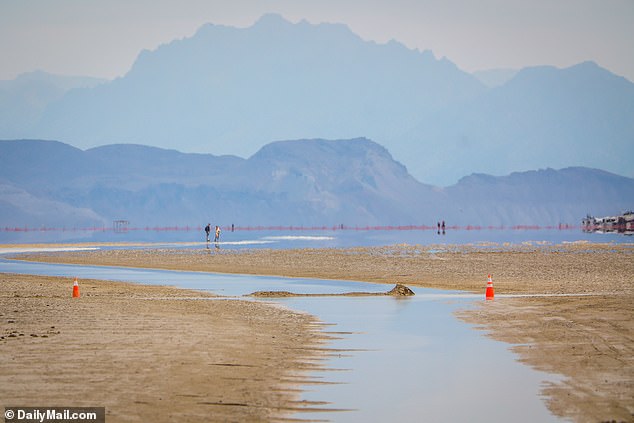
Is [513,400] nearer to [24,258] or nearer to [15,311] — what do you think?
[15,311]

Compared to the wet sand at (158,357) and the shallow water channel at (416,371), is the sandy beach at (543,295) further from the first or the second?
the wet sand at (158,357)

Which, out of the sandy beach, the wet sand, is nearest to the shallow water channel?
the sandy beach

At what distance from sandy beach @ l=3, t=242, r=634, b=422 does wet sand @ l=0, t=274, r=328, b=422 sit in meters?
4.80

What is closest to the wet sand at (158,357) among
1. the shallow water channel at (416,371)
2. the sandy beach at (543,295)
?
the shallow water channel at (416,371)

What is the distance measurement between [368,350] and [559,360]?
453cm

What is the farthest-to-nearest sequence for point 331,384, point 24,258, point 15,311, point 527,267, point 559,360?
point 24,258, point 527,267, point 15,311, point 559,360, point 331,384

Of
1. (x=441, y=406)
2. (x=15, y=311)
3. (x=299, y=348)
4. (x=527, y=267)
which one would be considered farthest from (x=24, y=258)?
(x=441, y=406)

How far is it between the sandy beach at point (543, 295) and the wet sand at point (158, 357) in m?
4.80

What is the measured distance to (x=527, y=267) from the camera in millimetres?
64625

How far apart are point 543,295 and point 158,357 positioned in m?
23.0

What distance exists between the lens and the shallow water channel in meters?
17.5

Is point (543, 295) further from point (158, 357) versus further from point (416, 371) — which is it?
point (158, 357)

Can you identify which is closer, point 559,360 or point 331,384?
point 331,384

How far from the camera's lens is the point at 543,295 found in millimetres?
41188
